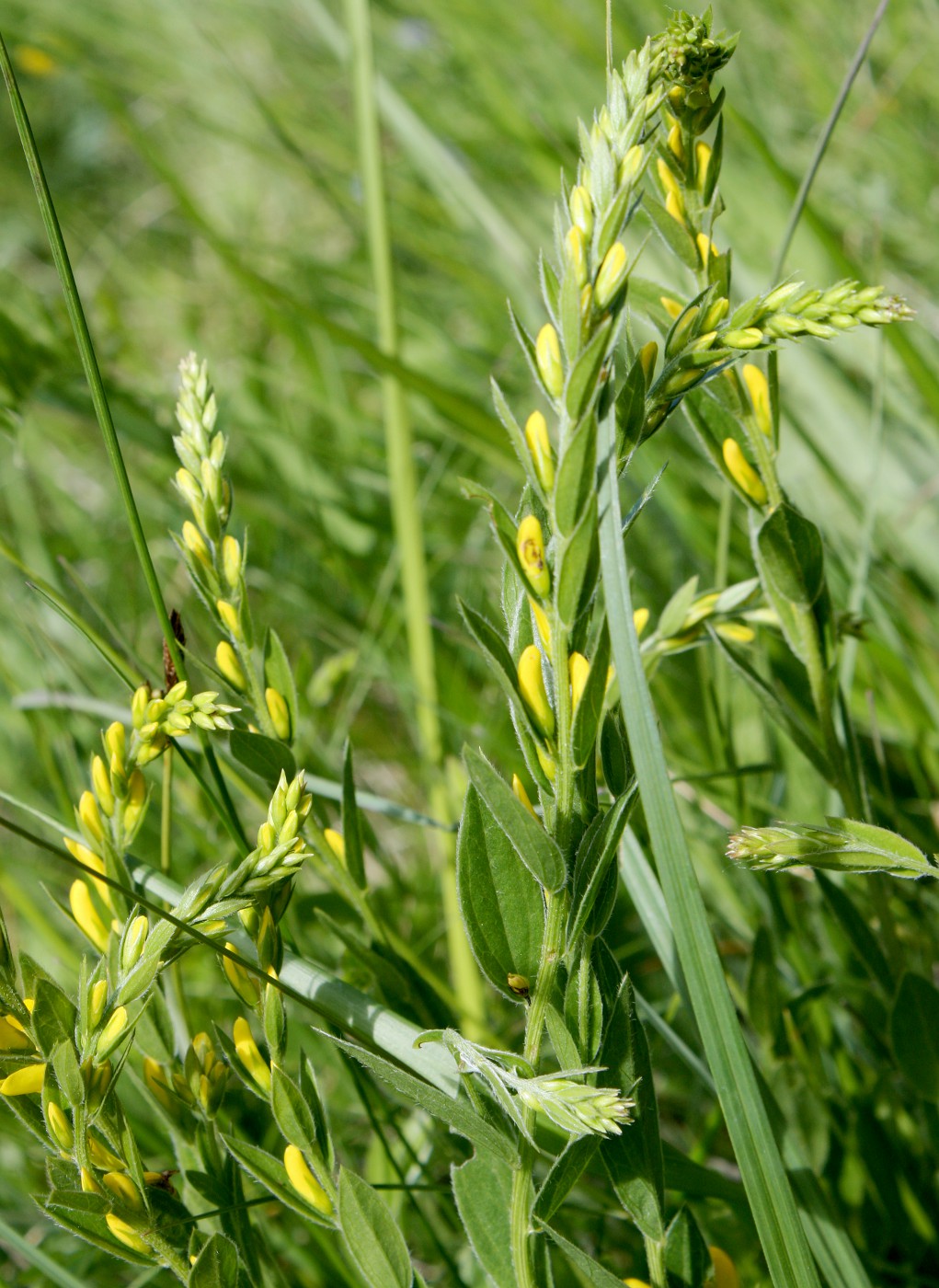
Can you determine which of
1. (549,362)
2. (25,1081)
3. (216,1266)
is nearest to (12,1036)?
(25,1081)

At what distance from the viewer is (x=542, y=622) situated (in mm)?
410

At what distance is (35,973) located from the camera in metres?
0.44

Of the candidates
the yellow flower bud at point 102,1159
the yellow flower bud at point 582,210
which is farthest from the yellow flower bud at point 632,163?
the yellow flower bud at point 102,1159

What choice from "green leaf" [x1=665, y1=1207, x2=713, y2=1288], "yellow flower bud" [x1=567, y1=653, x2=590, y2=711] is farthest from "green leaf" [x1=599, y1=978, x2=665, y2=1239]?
"yellow flower bud" [x1=567, y1=653, x2=590, y2=711]

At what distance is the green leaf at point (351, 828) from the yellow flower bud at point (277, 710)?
0.12 feet

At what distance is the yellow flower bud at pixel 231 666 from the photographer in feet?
1.68

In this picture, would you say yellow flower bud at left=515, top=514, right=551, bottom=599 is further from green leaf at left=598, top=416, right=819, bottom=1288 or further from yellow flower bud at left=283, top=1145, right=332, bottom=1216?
yellow flower bud at left=283, top=1145, right=332, bottom=1216

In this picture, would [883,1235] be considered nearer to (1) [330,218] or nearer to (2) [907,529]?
(2) [907,529]

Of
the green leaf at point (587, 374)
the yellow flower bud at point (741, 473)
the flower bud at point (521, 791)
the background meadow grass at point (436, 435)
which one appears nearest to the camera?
the green leaf at point (587, 374)

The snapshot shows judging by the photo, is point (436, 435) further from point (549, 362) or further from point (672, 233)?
point (549, 362)

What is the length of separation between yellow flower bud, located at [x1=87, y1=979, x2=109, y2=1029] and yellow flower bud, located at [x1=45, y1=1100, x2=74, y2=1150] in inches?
1.4

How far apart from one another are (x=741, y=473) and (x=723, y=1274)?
1.32 ft

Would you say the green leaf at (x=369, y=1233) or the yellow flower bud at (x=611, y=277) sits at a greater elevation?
the yellow flower bud at (x=611, y=277)

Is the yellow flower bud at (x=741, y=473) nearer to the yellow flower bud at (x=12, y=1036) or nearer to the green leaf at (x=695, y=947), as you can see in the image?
the green leaf at (x=695, y=947)
